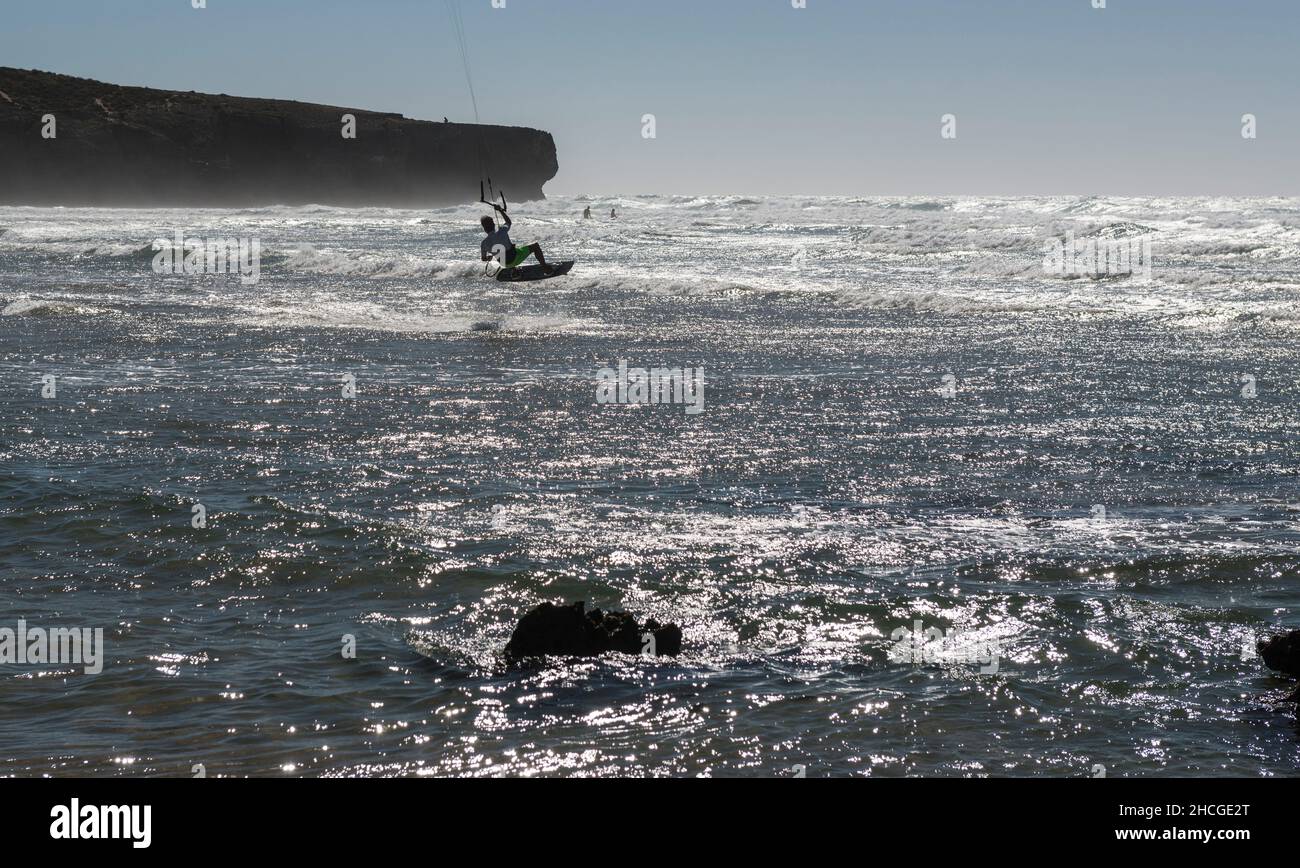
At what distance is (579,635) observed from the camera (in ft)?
25.2

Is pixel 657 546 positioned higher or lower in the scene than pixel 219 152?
lower

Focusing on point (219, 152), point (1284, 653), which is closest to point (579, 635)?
point (1284, 653)

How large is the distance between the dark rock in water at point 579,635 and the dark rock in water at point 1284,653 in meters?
3.37

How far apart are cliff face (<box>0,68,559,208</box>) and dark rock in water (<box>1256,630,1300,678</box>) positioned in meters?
99.7

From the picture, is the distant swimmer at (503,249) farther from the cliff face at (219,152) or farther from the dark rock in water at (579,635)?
the cliff face at (219,152)

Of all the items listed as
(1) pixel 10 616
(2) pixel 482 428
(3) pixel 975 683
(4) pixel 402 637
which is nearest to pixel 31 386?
(2) pixel 482 428

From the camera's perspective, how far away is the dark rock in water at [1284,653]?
285 inches

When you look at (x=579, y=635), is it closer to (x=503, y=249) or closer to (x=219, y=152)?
(x=503, y=249)

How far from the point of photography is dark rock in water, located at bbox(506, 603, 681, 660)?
766 cm

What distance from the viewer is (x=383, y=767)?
6.31 metres

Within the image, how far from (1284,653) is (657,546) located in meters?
4.44

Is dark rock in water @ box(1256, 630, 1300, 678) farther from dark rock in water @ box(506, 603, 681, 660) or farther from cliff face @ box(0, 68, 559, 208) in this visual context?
cliff face @ box(0, 68, 559, 208)

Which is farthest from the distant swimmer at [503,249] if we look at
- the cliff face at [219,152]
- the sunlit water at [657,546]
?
the cliff face at [219,152]

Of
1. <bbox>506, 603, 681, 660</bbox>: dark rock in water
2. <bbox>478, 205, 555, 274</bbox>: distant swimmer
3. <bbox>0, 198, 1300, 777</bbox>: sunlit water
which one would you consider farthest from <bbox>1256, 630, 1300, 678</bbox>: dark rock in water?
<bbox>478, 205, 555, 274</bbox>: distant swimmer
